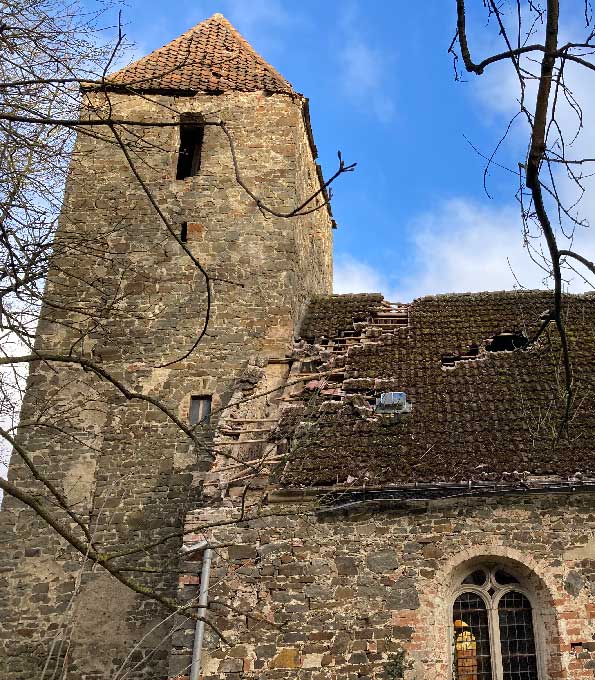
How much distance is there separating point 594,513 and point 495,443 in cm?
152

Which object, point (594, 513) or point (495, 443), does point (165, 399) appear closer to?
point (495, 443)

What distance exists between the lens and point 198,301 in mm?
14789

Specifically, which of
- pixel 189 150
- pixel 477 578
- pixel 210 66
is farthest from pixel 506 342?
pixel 210 66

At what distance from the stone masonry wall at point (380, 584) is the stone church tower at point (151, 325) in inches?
103

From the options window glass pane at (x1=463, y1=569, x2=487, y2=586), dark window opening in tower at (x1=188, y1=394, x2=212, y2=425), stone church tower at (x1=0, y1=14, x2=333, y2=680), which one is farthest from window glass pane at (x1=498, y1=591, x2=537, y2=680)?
dark window opening in tower at (x1=188, y1=394, x2=212, y2=425)

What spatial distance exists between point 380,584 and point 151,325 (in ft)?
22.7

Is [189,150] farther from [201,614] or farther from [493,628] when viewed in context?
[493,628]

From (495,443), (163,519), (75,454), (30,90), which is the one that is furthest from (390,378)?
(30,90)

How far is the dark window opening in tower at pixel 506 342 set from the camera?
13.7 m

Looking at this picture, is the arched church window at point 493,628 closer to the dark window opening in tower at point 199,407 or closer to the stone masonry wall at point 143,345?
the stone masonry wall at point 143,345

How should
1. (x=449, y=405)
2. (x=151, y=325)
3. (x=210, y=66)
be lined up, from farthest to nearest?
(x=210, y=66)
(x=151, y=325)
(x=449, y=405)

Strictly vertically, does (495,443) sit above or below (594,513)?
above

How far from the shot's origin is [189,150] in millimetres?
16781

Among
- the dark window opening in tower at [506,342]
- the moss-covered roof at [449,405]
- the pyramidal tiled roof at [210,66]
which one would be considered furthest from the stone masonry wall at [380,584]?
the pyramidal tiled roof at [210,66]
